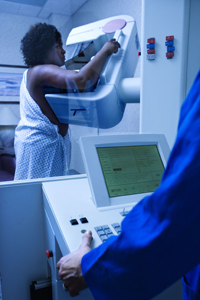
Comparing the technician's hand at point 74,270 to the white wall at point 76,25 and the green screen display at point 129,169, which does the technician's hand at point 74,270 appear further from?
the white wall at point 76,25

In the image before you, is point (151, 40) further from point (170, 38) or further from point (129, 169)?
point (129, 169)

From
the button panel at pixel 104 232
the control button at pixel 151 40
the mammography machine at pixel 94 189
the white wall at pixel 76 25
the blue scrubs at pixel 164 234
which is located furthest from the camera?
the control button at pixel 151 40

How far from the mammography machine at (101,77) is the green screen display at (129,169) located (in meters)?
0.37

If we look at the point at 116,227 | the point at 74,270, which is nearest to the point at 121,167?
the point at 116,227

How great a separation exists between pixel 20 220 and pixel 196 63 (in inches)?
35.4

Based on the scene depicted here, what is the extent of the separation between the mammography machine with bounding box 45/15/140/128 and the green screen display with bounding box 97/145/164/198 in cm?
37

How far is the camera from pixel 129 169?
78 centimetres

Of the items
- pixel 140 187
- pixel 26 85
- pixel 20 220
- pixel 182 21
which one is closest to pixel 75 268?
pixel 140 187

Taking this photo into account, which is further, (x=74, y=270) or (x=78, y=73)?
(x=78, y=73)

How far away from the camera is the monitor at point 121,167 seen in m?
0.73

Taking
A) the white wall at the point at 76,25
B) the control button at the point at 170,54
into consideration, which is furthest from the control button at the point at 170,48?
the white wall at the point at 76,25

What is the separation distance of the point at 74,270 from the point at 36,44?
84 cm

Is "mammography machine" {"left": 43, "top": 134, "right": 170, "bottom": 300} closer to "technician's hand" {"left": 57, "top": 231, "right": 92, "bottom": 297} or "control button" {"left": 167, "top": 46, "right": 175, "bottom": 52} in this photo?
"technician's hand" {"left": 57, "top": 231, "right": 92, "bottom": 297}

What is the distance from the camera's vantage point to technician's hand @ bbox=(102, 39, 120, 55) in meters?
1.11
